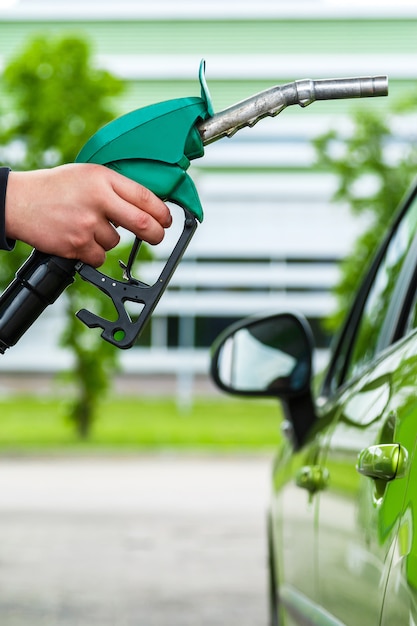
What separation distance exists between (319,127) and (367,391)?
3750 centimetres

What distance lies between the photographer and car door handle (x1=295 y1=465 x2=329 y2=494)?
2.86 metres

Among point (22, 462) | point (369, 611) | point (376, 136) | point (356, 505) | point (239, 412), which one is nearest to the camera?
point (369, 611)

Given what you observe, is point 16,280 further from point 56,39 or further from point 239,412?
point 239,412

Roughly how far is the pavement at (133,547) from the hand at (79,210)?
479cm

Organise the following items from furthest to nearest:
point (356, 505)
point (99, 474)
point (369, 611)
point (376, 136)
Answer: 1. point (376, 136)
2. point (99, 474)
3. point (356, 505)
4. point (369, 611)

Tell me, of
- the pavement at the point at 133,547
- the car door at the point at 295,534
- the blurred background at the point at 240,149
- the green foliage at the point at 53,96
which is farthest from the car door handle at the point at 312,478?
the blurred background at the point at 240,149

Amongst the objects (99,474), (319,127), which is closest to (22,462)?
(99,474)

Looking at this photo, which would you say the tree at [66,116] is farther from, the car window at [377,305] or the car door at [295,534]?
the car window at [377,305]

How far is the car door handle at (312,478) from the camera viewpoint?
112 inches

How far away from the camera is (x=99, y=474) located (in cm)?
1739

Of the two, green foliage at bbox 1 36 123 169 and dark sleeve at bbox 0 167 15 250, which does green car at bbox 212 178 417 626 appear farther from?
green foliage at bbox 1 36 123 169

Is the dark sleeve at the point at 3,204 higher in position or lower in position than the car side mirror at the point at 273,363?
higher

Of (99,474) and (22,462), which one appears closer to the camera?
(99,474)

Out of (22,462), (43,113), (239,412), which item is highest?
(43,113)
